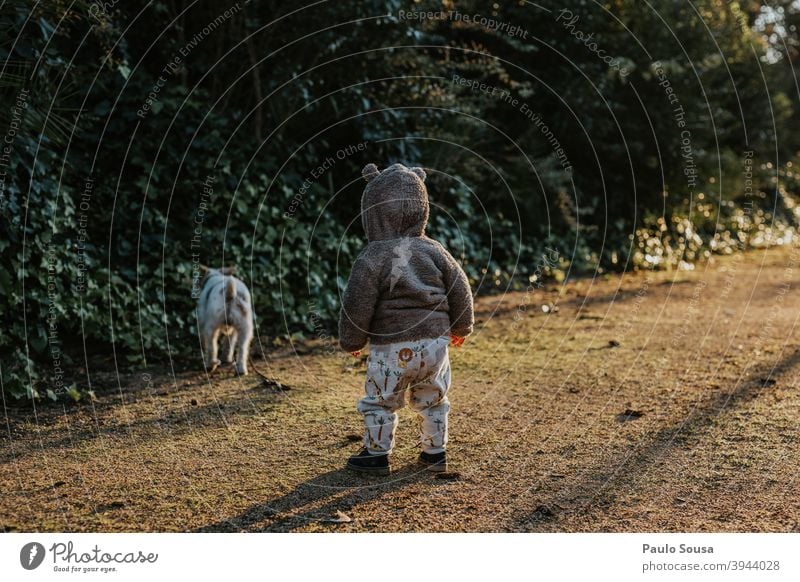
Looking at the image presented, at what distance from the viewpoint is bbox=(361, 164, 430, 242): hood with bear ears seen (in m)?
4.68

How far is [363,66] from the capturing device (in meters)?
10.2

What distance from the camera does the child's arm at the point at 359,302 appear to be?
4.61m

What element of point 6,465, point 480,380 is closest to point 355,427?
point 480,380

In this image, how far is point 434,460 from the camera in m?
4.81

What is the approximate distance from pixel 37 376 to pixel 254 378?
66.3 inches

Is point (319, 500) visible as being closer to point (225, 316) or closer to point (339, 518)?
point (339, 518)

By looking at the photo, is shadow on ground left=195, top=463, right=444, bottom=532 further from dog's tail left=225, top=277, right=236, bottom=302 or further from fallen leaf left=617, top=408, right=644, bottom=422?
dog's tail left=225, top=277, right=236, bottom=302

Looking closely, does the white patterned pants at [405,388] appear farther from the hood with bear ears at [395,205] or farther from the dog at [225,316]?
the dog at [225,316]

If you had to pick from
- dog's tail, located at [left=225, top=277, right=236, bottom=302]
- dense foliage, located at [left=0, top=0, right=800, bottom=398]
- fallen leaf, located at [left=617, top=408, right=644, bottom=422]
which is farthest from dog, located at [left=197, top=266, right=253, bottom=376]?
fallen leaf, located at [left=617, top=408, right=644, bottom=422]

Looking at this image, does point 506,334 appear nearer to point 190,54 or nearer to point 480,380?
point 480,380

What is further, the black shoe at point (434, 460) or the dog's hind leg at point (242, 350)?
the dog's hind leg at point (242, 350)
